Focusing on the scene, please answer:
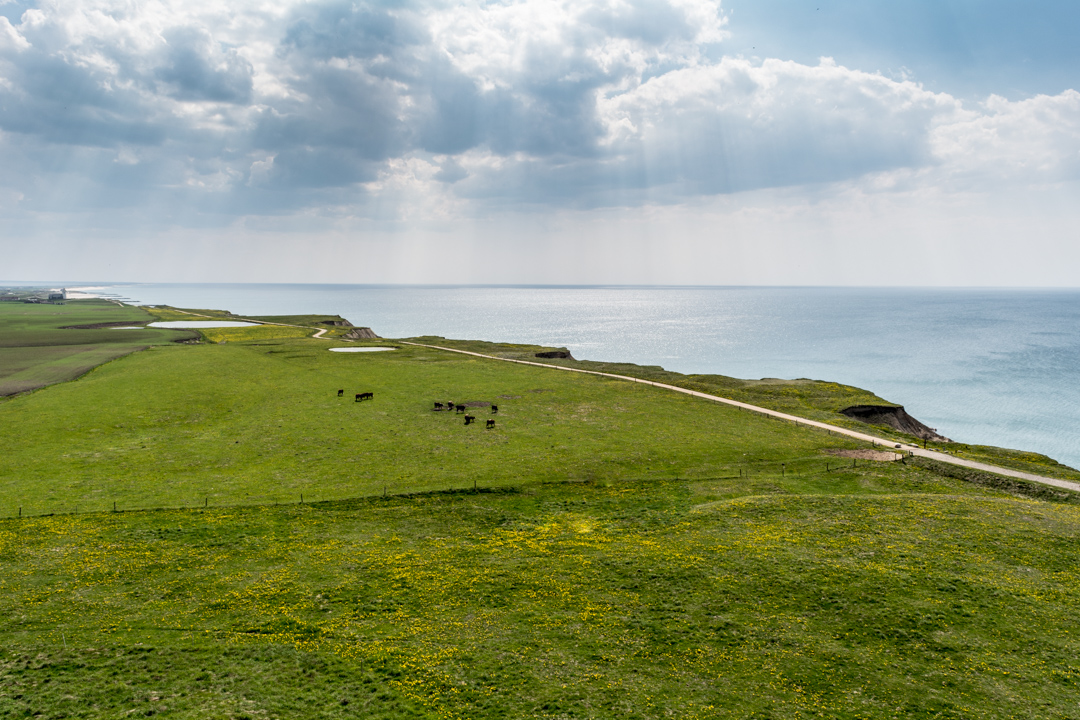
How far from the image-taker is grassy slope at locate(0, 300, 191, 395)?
78000mm

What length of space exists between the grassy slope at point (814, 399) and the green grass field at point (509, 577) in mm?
10962

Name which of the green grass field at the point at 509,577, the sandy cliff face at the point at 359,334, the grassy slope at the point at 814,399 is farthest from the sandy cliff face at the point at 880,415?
the sandy cliff face at the point at 359,334

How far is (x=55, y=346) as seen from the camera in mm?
111562

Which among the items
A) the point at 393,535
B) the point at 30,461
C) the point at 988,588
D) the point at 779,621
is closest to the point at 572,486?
the point at 393,535

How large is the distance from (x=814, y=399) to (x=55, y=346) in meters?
145

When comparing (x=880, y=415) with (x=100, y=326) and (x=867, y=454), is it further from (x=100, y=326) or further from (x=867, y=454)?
(x=100, y=326)

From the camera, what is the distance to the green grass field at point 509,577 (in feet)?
70.3

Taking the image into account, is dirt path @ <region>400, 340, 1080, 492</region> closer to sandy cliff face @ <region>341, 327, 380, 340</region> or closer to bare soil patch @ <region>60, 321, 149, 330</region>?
sandy cliff face @ <region>341, 327, 380, 340</region>

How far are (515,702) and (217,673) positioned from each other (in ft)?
40.0

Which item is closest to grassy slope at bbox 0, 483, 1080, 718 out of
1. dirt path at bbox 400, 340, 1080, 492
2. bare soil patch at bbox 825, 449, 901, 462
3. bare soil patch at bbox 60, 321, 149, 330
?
dirt path at bbox 400, 340, 1080, 492

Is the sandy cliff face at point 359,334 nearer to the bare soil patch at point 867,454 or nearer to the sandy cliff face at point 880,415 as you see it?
the sandy cliff face at point 880,415

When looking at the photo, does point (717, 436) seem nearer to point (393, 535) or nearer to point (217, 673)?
point (393, 535)

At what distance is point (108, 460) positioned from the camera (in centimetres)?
4556

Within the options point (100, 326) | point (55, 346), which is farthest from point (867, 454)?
point (100, 326)
